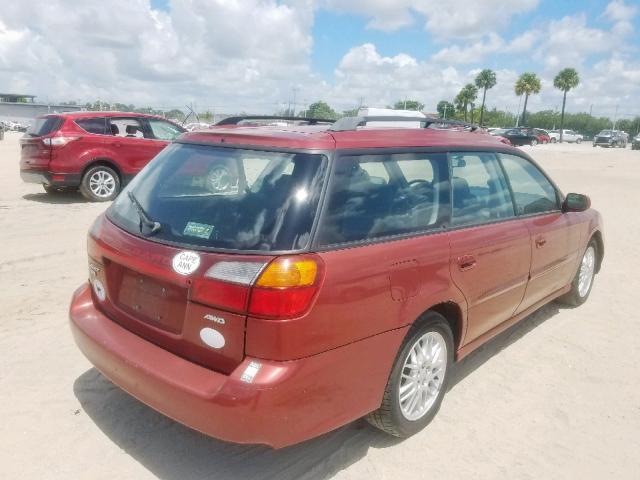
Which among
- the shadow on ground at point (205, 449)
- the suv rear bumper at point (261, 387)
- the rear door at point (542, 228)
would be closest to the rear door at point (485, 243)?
the rear door at point (542, 228)

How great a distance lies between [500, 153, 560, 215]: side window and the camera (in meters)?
3.80

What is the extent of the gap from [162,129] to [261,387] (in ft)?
32.1

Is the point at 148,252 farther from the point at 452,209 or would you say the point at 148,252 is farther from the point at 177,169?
the point at 452,209

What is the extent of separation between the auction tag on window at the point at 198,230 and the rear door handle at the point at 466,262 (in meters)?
1.40

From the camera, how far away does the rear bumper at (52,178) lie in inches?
378

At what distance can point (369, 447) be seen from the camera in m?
2.91

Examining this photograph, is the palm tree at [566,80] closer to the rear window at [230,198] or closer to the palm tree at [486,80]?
the palm tree at [486,80]

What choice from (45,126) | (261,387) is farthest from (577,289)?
(45,126)

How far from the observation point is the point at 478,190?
350 centimetres

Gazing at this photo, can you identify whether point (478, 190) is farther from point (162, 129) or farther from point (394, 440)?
point (162, 129)

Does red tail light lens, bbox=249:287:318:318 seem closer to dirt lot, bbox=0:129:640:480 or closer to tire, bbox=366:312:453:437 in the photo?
tire, bbox=366:312:453:437

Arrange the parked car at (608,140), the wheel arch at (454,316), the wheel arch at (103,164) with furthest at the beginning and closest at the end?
the parked car at (608,140) → the wheel arch at (103,164) → the wheel arch at (454,316)

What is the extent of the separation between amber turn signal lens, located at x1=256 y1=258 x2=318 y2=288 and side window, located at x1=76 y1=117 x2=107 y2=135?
898cm

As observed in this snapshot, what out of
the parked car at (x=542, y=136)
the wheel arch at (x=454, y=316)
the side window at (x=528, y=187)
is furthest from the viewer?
the parked car at (x=542, y=136)
